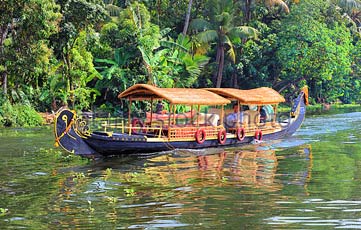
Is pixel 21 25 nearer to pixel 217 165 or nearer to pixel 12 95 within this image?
pixel 12 95

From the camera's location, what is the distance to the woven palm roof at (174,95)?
13.9 m

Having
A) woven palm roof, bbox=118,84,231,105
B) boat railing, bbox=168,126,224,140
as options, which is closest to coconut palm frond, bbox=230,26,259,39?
woven palm roof, bbox=118,84,231,105

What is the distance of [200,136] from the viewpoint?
14.9 metres

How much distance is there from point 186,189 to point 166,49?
62.3ft

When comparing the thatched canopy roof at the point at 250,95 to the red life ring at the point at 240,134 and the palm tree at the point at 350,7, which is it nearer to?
the red life ring at the point at 240,134

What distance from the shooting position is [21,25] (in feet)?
66.5

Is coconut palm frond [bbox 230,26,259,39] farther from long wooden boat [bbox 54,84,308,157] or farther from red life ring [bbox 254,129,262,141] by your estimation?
red life ring [bbox 254,129,262,141]

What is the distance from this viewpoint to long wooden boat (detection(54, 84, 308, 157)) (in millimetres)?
12555

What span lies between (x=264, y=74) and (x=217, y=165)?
2307cm

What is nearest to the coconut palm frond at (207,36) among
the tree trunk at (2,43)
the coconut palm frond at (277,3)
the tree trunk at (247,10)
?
the coconut palm frond at (277,3)

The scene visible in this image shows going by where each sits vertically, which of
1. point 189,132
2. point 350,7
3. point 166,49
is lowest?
point 189,132

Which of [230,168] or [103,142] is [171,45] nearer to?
[103,142]

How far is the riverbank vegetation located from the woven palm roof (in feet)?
22.2

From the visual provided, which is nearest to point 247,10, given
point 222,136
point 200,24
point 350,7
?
point 200,24
